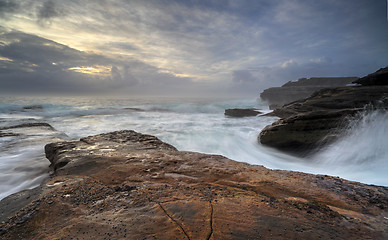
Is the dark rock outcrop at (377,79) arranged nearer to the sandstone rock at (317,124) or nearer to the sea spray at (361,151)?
the sandstone rock at (317,124)

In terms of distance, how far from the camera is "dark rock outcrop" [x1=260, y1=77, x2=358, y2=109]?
54.8 meters

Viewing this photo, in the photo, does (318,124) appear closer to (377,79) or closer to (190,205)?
(377,79)

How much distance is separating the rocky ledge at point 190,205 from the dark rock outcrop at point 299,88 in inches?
2261

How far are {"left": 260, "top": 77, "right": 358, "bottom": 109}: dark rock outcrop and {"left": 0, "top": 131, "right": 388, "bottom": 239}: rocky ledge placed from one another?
57.4 metres

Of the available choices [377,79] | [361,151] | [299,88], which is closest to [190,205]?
[361,151]

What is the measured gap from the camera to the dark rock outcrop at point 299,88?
5475 centimetres

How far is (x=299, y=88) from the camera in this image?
5594 centimetres

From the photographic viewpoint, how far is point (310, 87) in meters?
54.9

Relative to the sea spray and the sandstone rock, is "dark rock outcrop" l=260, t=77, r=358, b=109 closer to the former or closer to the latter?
the sandstone rock

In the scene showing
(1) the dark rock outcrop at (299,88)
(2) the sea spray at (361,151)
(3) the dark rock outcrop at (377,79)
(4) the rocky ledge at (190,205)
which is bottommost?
(2) the sea spray at (361,151)

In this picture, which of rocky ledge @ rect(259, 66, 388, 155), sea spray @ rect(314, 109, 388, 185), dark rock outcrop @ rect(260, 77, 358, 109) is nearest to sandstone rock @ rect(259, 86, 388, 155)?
rocky ledge @ rect(259, 66, 388, 155)

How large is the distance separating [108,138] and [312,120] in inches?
334

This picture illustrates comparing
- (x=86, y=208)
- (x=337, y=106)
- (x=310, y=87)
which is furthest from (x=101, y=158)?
(x=310, y=87)

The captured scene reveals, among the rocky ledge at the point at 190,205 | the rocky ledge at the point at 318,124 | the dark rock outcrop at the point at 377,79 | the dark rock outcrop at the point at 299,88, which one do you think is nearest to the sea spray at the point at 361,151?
the rocky ledge at the point at 318,124
